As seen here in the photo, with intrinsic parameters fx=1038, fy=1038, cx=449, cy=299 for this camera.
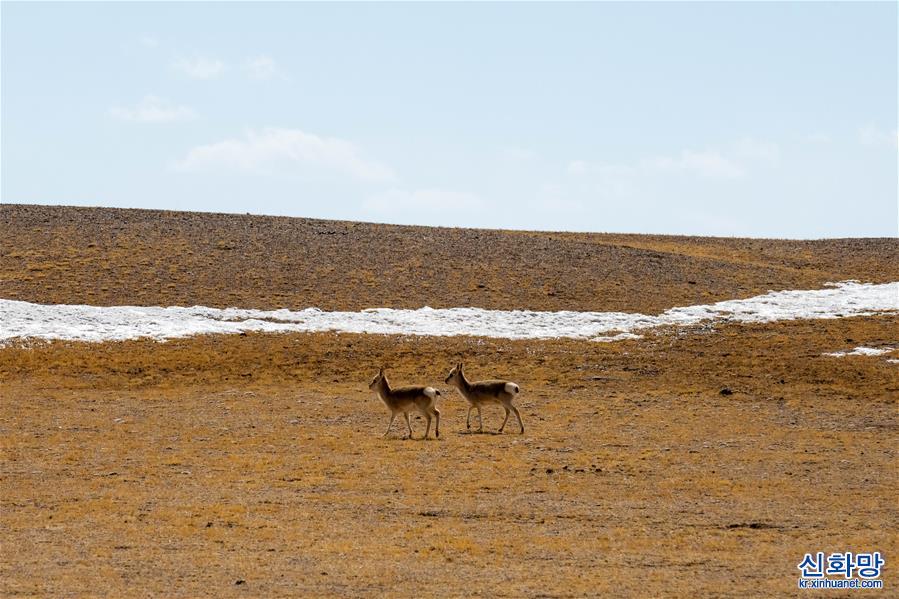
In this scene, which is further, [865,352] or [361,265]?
[361,265]

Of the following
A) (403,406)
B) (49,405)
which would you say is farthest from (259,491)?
(49,405)

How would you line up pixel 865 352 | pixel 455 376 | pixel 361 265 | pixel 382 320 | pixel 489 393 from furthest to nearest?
pixel 361 265 < pixel 382 320 < pixel 865 352 < pixel 455 376 < pixel 489 393

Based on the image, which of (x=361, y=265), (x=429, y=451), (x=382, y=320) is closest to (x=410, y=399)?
(x=429, y=451)

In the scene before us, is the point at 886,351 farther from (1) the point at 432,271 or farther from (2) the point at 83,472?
(2) the point at 83,472

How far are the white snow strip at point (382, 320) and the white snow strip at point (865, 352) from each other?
6520 millimetres

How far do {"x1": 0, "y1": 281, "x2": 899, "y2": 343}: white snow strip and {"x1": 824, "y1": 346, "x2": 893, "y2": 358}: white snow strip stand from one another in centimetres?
652

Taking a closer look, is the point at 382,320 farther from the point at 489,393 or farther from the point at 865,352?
the point at 865,352

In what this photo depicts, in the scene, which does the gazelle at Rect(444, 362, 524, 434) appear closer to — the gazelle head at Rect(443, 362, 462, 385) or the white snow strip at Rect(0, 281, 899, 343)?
the gazelle head at Rect(443, 362, 462, 385)

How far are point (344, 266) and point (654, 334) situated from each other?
1876cm

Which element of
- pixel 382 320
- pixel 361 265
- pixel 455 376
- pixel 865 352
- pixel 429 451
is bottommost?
pixel 429 451

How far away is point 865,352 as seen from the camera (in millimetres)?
34281

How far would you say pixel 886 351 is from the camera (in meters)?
34.5

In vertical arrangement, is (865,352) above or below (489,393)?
above

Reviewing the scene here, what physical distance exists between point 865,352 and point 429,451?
19.2 meters
